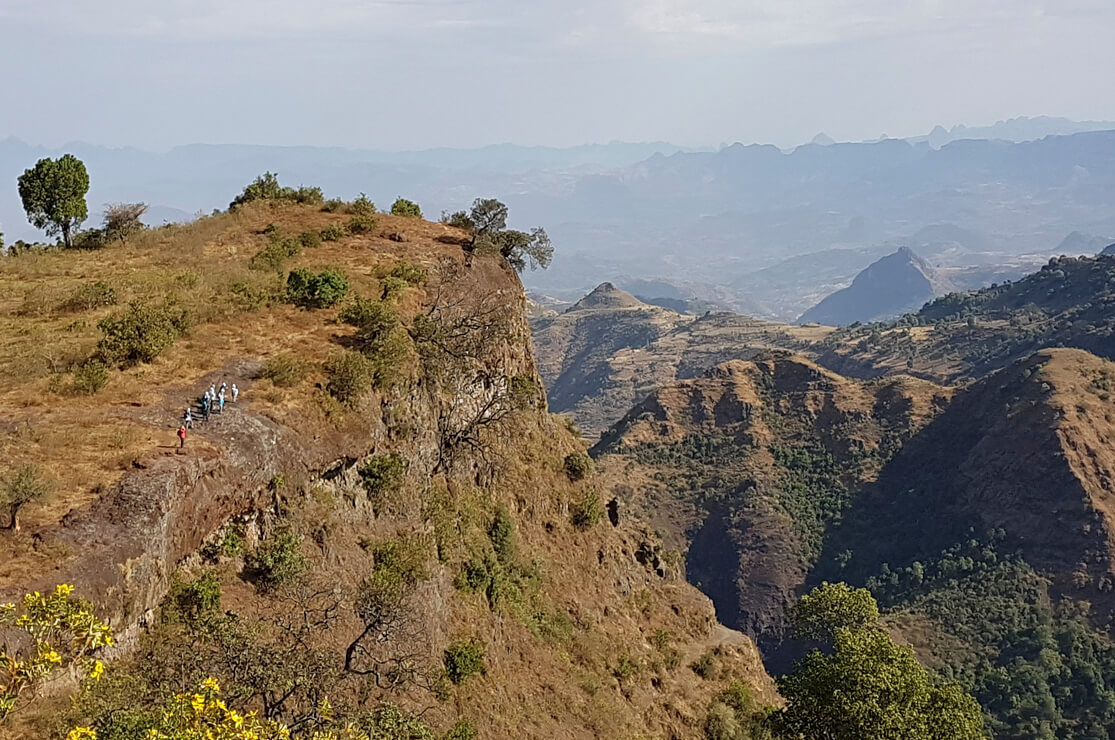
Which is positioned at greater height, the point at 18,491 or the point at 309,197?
the point at 309,197

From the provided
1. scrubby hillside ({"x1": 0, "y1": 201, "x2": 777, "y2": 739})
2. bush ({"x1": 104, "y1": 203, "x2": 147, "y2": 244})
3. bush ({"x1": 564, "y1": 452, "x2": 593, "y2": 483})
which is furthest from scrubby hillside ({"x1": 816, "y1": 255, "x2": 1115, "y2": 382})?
bush ({"x1": 104, "y1": 203, "x2": 147, "y2": 244})

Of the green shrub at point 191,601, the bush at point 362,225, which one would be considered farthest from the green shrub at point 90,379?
the bush at point 362,225

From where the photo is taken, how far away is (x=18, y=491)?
10.3 metres

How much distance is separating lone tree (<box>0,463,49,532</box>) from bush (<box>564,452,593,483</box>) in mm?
17217

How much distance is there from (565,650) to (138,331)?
13459 millimetres

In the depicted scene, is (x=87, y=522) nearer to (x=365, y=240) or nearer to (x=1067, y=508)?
(x=365, y=240)

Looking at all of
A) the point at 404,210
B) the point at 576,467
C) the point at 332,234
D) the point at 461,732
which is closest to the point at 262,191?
the point at 404,210

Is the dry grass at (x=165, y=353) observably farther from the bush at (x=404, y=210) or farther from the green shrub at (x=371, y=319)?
the bush at (x=404, y=210)

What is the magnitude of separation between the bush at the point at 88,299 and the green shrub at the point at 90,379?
15.3 ft

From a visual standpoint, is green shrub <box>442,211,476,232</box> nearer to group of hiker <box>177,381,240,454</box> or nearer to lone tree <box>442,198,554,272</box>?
lone tree <box>442,198,554,272</box>

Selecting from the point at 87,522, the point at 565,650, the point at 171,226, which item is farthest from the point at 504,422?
the point at 171,226

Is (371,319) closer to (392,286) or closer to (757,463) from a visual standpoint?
(392,286)

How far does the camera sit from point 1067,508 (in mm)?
54156

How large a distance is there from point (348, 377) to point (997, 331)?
11272 cm
